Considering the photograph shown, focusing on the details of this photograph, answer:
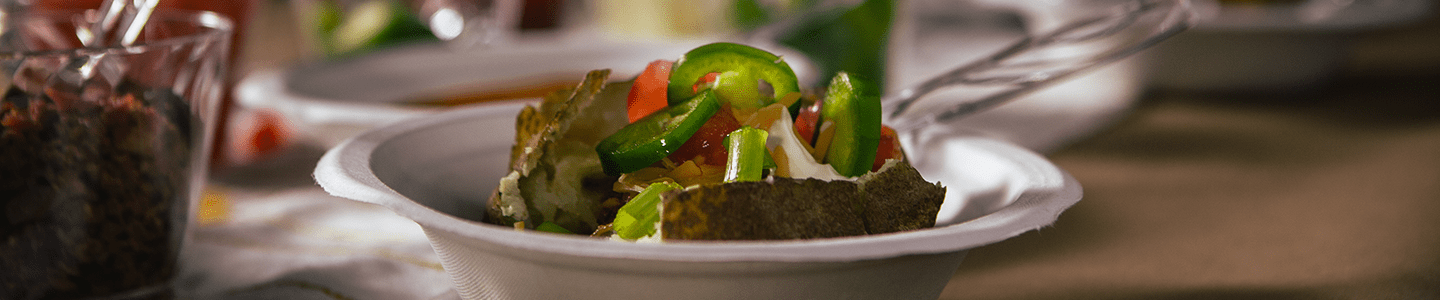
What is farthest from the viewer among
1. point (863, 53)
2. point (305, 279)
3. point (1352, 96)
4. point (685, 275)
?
point (1352, 96)

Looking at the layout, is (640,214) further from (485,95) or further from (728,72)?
(485,95)

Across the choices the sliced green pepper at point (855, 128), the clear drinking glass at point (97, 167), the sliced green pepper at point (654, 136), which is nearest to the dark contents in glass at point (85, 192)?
the clear drinking glass at point (97, 167)

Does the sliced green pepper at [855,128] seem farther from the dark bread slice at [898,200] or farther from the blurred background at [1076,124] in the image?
the blurred background at [1076,124]

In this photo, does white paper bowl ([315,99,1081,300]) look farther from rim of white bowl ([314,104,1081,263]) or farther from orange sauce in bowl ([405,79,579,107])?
orange sauce in bowl ([405,79,579,107])

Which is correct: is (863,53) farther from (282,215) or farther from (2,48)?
(2,48)

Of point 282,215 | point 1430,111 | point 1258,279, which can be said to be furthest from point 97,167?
point 1430,111

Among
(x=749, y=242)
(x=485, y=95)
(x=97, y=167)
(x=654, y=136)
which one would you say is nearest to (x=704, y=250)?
(x=749, y=242)

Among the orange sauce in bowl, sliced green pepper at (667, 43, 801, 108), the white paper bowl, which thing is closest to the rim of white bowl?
the white paper bowl
